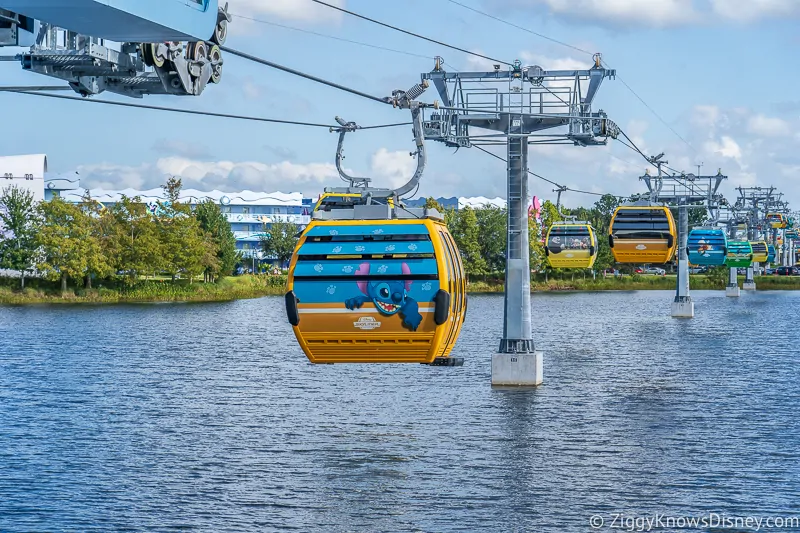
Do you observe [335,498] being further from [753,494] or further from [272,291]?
[272,291]

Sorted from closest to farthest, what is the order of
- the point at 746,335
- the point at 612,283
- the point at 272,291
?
the point at 746,335
the point at 272,291
the point at 612,283

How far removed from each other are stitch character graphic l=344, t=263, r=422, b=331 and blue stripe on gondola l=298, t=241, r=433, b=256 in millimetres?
354

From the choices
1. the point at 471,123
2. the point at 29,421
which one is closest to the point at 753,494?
the point at 471,123

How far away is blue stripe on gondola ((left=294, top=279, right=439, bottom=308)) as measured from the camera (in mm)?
24781

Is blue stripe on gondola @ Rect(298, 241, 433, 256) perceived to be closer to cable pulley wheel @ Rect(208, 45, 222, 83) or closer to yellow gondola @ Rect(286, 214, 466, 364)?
yellow gondola @ Rect(286, 214, 466, 364)

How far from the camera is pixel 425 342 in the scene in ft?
82.9

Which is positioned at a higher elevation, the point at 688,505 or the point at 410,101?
the point at 410,101

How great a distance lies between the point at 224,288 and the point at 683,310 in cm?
6757

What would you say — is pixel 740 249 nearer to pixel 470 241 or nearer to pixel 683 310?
pixel 683 310

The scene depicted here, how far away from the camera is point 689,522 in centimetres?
2427

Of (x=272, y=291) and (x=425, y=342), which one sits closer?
(x=425, y=342)

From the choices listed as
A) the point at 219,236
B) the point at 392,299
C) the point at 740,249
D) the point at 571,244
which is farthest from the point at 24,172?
the point at 392,299

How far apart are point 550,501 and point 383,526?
14.4 ft

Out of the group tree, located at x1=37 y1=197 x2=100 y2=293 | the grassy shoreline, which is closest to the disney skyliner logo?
tree, located at x1=37 y1=197 x2=100 y2=293
